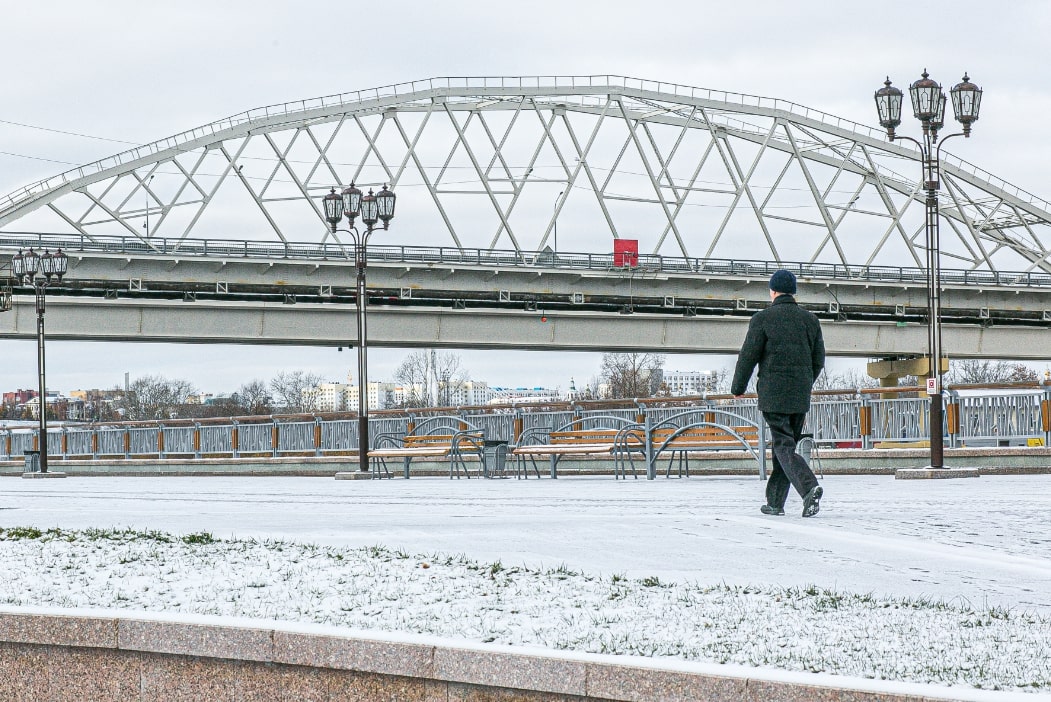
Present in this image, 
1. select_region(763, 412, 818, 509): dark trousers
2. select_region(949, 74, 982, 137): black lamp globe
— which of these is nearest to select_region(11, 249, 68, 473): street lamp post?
select_region(949, 74, 982, 137): black lamp globe

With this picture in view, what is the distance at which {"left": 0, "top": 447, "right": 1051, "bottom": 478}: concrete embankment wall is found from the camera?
2177 cm

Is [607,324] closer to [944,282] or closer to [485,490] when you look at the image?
[944,282]

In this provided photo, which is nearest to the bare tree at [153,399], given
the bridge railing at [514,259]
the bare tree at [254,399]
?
the bare tree at [254,399]

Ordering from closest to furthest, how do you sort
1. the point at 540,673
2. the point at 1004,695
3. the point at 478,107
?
1. the point at 1004,695
2. the point at 540,673
3. the point at 478,107

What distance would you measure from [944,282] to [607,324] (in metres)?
17.8

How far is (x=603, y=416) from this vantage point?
22344 mm

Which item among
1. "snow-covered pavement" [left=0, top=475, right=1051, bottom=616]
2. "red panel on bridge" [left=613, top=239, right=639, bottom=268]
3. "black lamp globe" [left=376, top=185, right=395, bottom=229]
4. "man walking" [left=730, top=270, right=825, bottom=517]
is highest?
"red panel on bridge" [left=613, top=239, right=639, bottom=268]

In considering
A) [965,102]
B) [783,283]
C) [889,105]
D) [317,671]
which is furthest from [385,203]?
[317,671]

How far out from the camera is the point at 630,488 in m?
17.3

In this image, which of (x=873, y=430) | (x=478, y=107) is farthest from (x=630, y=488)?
(x=478, y=107)

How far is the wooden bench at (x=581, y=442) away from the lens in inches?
822

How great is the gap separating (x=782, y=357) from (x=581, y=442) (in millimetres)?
12322

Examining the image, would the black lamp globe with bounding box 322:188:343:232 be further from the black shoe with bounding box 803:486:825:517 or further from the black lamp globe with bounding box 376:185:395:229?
the black shoe with bounding box 803:486:825:517

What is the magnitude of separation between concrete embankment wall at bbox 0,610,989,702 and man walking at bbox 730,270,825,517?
19.4 ft
